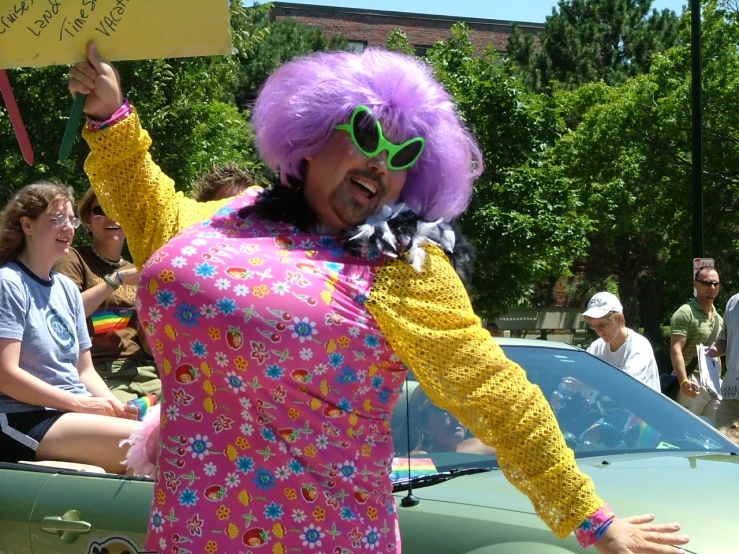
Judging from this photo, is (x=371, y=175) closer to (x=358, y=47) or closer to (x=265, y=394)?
(x=265, y=394)

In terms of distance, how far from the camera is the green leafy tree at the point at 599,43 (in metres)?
31.9

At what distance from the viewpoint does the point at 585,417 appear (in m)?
3.94

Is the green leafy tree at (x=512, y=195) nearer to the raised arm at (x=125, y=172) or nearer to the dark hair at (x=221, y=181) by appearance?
the dark hair at (x=221, y=181)

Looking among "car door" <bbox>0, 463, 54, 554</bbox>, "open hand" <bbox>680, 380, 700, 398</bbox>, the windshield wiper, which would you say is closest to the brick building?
"open hand" <bbox>680, 380, 700, 398</bbox>

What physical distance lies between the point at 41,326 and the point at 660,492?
234cm

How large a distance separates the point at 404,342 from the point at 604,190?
2256cm

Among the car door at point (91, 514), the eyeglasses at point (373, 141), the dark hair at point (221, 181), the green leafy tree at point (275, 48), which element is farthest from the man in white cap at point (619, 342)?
Result: the green leafy tree at point (275, 48)

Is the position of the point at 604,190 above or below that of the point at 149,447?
below

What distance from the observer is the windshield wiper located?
3236mm

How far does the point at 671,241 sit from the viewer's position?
2164 cm

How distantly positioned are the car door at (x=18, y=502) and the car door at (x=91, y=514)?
Answer: 38mm

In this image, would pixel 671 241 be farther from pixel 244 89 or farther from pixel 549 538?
pixel 549 538

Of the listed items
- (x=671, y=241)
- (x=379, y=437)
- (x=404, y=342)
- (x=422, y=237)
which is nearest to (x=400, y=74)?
(x=422, y=237)

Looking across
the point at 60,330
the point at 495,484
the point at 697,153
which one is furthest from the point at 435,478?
the point at 697,153
